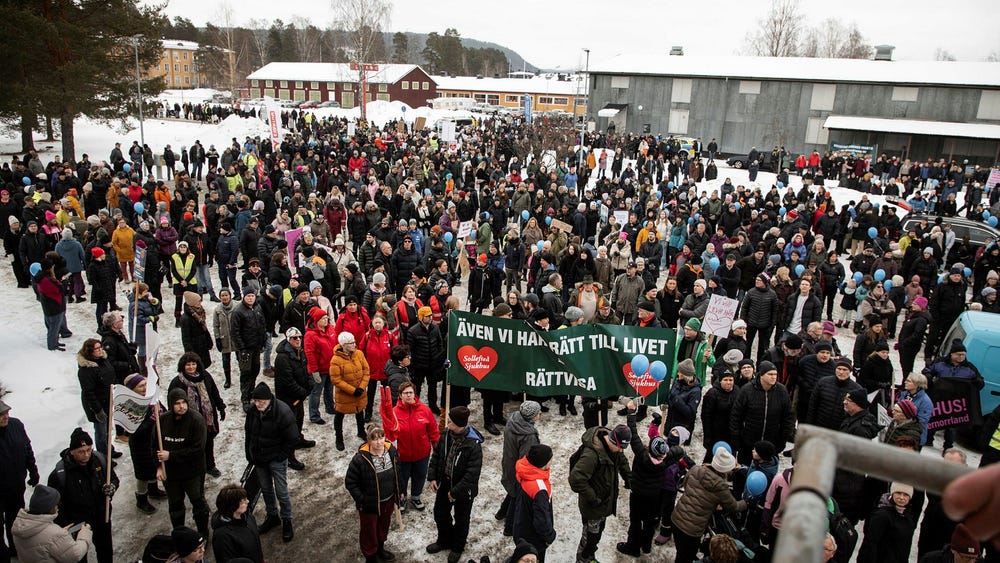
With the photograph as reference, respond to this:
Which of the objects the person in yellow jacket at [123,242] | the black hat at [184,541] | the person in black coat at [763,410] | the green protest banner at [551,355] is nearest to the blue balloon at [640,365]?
the green protest banner at [551,355]

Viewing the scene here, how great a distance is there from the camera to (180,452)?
604 cm

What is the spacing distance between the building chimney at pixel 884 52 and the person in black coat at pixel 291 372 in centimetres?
4681

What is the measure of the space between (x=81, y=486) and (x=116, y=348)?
8.10ft

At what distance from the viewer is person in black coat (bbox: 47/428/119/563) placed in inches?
212

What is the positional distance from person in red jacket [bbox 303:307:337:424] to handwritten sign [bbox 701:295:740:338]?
564 centimetres

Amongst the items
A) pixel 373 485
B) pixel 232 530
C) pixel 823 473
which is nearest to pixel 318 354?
pixel 373 485

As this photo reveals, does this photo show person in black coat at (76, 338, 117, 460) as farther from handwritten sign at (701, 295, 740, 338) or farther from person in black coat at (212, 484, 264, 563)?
handwritten sign at (701, 295, 740, 338)

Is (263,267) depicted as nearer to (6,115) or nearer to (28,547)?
(28,547)

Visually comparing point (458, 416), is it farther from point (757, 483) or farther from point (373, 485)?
point (757, 483)

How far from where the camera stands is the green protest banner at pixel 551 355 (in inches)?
318

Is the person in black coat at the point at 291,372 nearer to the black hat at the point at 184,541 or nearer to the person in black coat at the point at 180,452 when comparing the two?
the person in black coat at the point at 180,452

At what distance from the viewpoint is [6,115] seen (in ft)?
84.2

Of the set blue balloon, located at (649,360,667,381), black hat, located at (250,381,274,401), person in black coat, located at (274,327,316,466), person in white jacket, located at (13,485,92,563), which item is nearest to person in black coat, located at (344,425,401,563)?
black hat, located at (250,381,274,401)

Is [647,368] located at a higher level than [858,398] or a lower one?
lower
